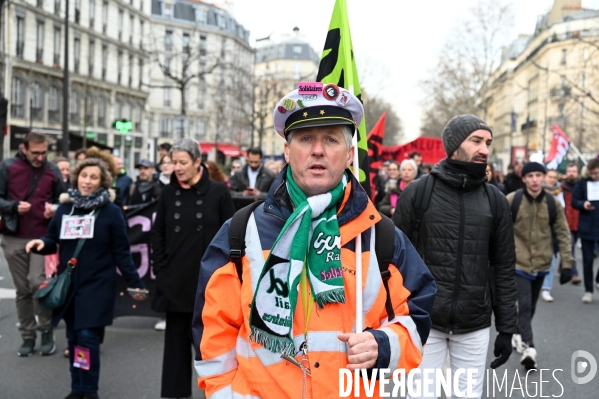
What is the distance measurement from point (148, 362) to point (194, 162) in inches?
94.0

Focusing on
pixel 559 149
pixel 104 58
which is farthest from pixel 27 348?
pixel 104 58

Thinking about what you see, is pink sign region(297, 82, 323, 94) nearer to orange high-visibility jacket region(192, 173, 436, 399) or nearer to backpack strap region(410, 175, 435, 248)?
orange high-visibility jacket region(192, 173, 436, 399)

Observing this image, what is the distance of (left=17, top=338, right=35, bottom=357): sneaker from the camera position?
22.7 ft

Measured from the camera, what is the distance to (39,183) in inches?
283

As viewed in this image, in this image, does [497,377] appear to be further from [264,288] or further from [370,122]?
[370,122]

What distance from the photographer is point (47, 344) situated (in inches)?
279

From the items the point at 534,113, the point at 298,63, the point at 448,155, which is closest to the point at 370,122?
the point at 534,113

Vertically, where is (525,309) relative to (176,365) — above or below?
above

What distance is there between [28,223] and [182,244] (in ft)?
8.08

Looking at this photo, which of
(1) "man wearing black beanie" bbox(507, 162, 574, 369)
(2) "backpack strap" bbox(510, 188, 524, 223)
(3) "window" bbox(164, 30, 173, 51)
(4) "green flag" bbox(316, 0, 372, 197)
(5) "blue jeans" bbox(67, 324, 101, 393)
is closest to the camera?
(4) "green flag" bbox(316, 0, 372, 197)

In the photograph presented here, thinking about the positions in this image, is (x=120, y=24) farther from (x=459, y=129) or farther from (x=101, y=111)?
(x=459, y=129)

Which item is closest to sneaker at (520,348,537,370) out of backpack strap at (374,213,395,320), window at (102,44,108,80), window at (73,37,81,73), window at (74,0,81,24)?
backpack strap at (374,213,395,320)

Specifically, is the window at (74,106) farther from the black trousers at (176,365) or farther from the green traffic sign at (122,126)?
the black trousers at (176,365)

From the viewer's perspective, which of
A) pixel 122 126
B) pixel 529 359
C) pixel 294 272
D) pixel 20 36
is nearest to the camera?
pixel 294 272
